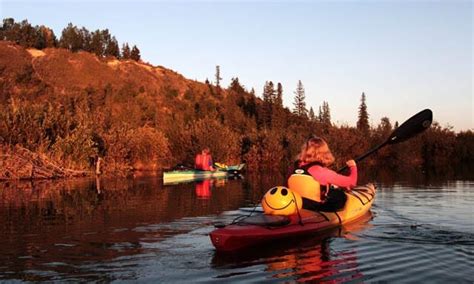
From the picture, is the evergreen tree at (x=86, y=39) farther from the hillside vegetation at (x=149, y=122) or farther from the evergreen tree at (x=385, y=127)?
the evergreen tree at (x=385, y=127)

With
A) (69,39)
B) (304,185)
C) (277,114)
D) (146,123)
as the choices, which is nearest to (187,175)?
(304,185)

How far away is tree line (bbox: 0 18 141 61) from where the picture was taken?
2867 inches

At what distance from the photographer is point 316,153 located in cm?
834

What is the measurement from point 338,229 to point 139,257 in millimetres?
3915

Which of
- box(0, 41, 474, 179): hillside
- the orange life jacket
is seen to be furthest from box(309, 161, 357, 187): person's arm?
box(0, 41, 474, 179): hillside

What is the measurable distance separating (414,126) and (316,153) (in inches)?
173

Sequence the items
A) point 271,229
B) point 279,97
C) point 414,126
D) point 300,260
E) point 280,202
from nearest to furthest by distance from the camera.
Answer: point 300,260, point 271,229, point 280,202, point 414,126, point 279,97

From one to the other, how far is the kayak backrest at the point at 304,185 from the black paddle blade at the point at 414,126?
3.86m

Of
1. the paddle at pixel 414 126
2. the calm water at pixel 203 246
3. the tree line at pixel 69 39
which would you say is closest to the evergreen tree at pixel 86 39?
the tree line at pixel 69 39

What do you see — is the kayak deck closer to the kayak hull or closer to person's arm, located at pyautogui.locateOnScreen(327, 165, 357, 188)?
the kayak hull

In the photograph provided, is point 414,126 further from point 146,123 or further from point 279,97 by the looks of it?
point 279,97

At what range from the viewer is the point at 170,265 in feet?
21.8

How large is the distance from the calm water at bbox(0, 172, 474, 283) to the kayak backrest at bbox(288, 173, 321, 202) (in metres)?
0.74

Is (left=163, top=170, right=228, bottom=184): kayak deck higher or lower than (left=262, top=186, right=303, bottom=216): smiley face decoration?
higher
